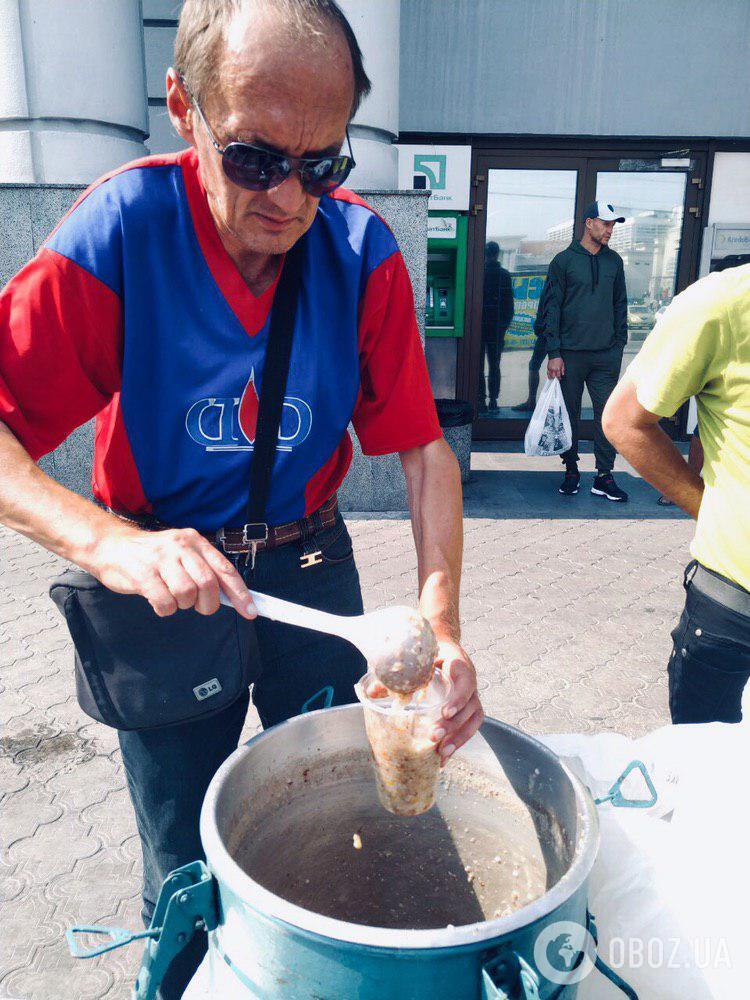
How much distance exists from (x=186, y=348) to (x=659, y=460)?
4.25ft

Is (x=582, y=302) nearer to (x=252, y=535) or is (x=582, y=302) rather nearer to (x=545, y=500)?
(x=545, y=500)

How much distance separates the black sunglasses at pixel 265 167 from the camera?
1.26 metres

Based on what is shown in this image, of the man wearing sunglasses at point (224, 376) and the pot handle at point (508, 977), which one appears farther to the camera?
the man wearing sunglasses at point (224, 376)

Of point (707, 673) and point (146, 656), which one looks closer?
point (146, 656)

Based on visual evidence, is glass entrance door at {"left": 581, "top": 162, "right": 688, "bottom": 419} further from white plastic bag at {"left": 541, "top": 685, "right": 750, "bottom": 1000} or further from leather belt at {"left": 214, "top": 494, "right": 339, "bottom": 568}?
white plastic bag at {"left": 541, "top": 685, "right": 750, "bottom": 1000}

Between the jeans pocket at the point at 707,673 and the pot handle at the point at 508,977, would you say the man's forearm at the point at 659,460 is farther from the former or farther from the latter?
the pot handle at the point at 508,977

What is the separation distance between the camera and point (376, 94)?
A: 19.4 ft

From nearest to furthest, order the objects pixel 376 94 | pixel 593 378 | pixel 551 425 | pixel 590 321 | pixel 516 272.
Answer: pixel 376 94 → pixel 551 425 → pixel 590 321 → pixel 593 378 → pixel 516 272

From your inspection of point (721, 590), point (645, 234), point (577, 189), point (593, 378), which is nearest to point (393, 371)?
point (721, 590)

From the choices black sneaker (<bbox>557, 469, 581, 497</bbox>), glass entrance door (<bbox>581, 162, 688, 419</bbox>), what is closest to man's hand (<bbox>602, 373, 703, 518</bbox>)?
black sneaker (<bbox>557, 469, 581, 497</bbox>)

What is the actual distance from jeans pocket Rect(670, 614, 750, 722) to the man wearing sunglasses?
0.76 m

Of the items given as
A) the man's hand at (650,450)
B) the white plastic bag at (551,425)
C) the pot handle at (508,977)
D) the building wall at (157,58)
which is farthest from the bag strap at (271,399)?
the building wall at (157,58)

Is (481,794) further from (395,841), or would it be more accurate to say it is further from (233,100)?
(233,100)

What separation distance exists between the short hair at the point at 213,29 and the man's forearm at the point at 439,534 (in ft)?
2.29
